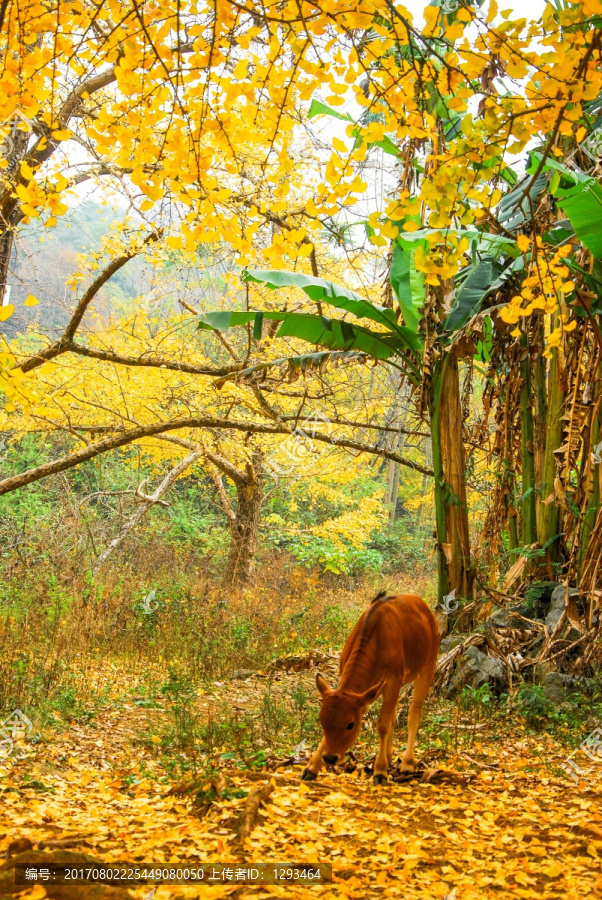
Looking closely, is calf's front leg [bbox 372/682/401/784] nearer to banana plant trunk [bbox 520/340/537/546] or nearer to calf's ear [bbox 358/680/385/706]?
calf's ear [bbox 358/680/385/706]

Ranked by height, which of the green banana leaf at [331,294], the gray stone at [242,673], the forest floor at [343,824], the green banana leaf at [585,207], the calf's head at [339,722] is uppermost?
the green banana leaf at [585,207]

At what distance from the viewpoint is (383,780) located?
4508 mm

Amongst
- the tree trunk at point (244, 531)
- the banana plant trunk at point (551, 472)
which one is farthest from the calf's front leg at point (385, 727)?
the tree trunk at point (244, 531)

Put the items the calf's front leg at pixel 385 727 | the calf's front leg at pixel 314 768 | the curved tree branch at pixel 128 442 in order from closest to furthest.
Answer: the calf's front leg at pixel 314 768 → the calf's front leg at pixel 385 727 → the curved tree branch at pixel 128 442

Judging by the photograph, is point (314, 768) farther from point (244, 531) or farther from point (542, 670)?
point (244, 531)

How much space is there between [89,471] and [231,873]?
62.4 feet

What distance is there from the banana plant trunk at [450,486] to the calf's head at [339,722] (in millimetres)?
3756

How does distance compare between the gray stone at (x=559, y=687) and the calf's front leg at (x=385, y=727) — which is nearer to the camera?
the calf's front leg at (x=385, y=727)

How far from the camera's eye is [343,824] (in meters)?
3.66

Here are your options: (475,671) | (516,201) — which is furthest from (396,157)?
(475,671)

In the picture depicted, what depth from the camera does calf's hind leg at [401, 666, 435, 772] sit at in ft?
15.4

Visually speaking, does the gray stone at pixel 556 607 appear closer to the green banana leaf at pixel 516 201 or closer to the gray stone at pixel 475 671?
the gray stone at pixel 475 671

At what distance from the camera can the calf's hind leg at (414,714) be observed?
4707 mm

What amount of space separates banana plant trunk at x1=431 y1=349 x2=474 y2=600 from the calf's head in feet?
12.3
